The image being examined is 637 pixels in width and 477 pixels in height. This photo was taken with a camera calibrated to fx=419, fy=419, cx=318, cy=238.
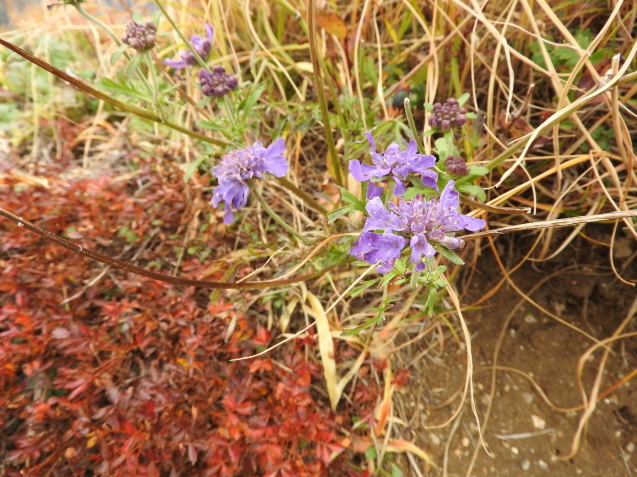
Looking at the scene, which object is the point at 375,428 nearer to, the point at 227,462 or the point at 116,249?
the point at 227,462

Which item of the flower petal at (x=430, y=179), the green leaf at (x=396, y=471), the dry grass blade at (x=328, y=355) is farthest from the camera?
the dry grass blade at (x=328, y=355)

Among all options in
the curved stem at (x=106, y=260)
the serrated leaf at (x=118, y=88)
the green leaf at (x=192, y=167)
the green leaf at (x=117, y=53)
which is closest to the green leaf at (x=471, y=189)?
the curved stem at (x=106, y=260)

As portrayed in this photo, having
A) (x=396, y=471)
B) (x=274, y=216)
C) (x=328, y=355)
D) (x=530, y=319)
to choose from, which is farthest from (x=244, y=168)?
(x=530, y=319)

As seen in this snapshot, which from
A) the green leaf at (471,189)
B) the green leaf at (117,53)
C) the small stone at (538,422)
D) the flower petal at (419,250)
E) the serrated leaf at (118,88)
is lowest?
the small stone at (538,422)

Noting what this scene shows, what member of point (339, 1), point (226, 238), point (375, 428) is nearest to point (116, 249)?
point (226, 238)

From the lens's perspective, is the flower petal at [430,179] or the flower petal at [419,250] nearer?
the flower petal at [419,250]

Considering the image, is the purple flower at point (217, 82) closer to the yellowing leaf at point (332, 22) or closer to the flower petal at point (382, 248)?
the yellowing leaf at point (332, 22)

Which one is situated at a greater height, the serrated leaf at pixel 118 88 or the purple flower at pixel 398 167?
the serrated leaf at pixel 118 88

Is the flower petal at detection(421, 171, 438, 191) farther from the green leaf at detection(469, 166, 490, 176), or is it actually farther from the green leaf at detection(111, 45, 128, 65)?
the green leaf at detection(111, 45, 128, 65)
